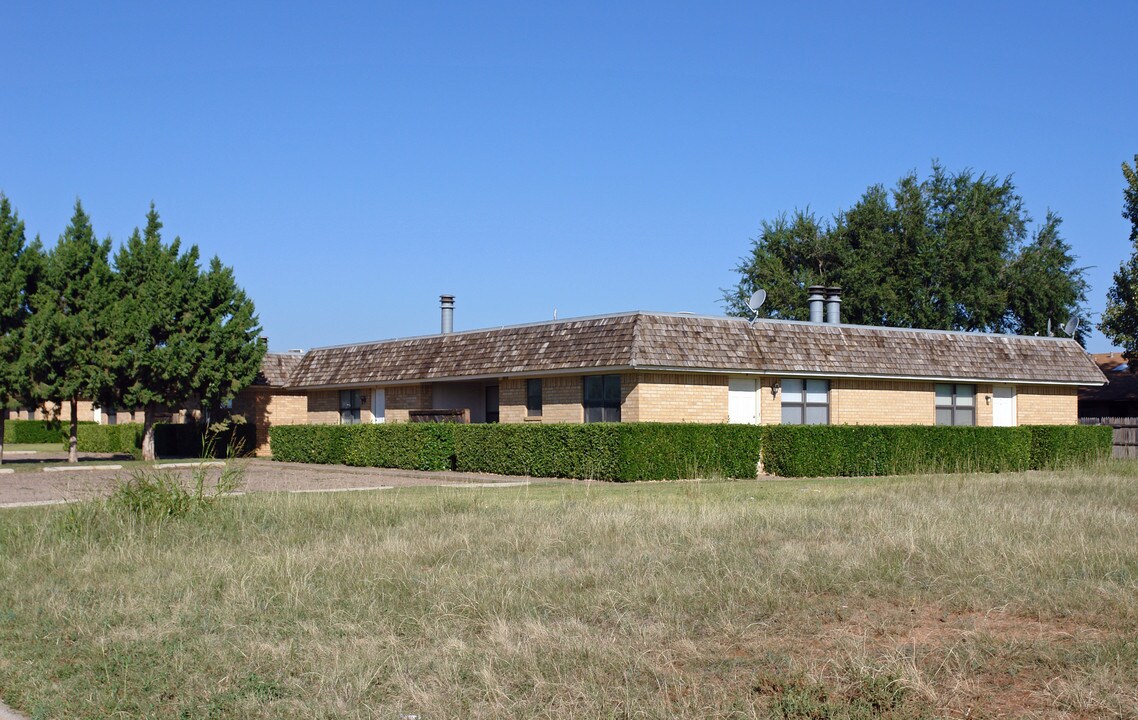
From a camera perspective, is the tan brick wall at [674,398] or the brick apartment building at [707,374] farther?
the brick apartment building at [707,374]

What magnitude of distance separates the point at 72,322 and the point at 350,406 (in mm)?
9787

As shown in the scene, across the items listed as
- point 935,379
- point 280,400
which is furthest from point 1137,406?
point 280,400

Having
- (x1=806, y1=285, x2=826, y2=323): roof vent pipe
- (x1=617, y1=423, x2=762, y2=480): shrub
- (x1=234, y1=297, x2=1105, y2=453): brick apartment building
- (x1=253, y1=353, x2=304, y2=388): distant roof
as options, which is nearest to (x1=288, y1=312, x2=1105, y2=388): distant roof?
(x1=234, y1=297, x2=1105, y2=453): brick apartment building

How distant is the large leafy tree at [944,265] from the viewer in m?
51.2

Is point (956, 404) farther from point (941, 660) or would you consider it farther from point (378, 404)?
point (941, 660)

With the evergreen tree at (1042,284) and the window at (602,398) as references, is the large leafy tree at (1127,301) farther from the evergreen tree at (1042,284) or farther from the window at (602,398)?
the window at (602,398)

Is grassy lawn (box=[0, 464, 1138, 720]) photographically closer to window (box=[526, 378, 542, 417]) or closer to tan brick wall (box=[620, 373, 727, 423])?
tan brick wall (box=[620, 373, 727, 423])

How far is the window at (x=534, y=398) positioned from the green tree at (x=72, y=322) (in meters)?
12.9

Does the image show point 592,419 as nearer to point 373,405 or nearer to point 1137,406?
point 373,405

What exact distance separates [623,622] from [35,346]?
2879 centimetres

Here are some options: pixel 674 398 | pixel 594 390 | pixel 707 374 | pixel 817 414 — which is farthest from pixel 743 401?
pixel 594 390

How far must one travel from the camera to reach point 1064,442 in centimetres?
3192

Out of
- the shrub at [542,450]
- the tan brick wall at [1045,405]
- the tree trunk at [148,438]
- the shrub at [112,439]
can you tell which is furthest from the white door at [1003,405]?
the shrub at [112,439]

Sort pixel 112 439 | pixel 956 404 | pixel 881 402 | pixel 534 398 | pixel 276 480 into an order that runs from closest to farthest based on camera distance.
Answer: pixel 276 480 < pixel 534 398 < pixel 881 402 < pixel 956 404 < pixel 112 439
